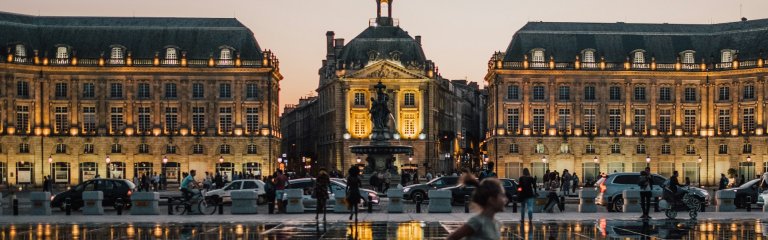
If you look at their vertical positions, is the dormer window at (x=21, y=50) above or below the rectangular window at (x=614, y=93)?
above

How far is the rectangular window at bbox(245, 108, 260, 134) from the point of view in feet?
343

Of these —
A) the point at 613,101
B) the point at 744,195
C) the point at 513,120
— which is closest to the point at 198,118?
the point at 513,120

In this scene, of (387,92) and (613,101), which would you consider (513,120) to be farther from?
(387,92)

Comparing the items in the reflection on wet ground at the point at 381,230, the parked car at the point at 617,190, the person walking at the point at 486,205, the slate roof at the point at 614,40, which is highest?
the slate roof at the point at 614,40

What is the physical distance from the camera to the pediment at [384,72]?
11225cm

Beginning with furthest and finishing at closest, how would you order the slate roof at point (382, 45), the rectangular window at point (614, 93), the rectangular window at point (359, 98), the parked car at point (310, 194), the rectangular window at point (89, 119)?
the slate roof at point (382, 45) < the rectangular window at point (359, 98) < the rectangular window at point (614, 93) < the rectangular window at point (89, 119) < the parked car at point (310, 194)

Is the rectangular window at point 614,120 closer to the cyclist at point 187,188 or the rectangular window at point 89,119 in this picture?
the rectangular window at point 89,119

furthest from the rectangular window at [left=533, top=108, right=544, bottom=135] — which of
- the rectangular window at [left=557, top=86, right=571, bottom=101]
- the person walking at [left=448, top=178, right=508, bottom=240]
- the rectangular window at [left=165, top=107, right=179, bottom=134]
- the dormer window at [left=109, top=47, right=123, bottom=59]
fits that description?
the person walking at [left=448, top=178, right=508, bottom=240]

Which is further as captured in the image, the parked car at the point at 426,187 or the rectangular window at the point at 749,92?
the rectangular window at the point at 749,92

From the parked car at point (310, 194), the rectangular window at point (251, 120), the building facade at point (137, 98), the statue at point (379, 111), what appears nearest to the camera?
the parked car at point (310, 194)

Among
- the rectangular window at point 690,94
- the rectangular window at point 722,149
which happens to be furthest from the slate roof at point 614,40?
the rectangular window at point 722,149

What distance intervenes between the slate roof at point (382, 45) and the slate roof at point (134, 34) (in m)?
12.1

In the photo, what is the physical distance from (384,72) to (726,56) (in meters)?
30.4

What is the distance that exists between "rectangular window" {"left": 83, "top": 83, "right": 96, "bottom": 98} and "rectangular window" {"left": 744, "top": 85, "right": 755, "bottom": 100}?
5471cm
